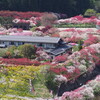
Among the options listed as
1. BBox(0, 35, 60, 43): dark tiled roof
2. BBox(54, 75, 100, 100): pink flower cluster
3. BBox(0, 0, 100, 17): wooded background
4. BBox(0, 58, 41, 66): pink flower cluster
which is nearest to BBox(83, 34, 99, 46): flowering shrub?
BBox(0, 35, 60, 43): dark tiled roof

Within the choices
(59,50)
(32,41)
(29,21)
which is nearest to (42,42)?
(32,41)

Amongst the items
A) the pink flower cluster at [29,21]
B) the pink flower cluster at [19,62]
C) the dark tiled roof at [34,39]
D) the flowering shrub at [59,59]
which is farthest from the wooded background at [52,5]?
the pink flower cluster at [19,62]

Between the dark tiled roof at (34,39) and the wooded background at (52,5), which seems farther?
the wooded background at (52,5)

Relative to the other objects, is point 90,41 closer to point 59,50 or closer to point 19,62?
point 59,50

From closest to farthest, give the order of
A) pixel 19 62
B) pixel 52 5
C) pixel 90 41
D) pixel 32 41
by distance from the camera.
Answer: pixel 19 62 → pixel 32 41 → pixel 90 41 → pixel 52 5

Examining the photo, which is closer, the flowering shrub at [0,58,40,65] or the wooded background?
the flowering shrub at [0,58,40,65]

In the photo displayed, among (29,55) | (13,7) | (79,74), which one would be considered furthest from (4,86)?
(13,7)

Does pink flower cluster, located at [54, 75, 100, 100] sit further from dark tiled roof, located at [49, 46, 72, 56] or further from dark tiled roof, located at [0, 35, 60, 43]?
dark tiled roof, located at [0, 35, 60, 43]

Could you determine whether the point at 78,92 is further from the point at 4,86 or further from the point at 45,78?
the point at 4,86

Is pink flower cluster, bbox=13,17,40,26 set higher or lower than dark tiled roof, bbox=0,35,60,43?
lower

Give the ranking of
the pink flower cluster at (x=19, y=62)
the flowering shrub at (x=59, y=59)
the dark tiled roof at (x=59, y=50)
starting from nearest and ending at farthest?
the pink flower cluster at (x=19, y=62) → the flowering shrub at (x=59, y=59) → the dark tiled roof at (x=59, y=50)

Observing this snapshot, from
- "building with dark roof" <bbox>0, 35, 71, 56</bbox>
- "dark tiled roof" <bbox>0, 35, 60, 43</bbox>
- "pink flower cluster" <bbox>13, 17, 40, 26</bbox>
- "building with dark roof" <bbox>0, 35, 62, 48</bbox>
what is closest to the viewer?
"building with dark roof" <bbox>0, 35, 71, 56</bbox>

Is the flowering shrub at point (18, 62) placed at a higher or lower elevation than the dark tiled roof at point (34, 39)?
lower

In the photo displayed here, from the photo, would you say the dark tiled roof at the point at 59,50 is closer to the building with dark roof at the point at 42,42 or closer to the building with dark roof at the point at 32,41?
the building with dark roof at the point at 42,42
